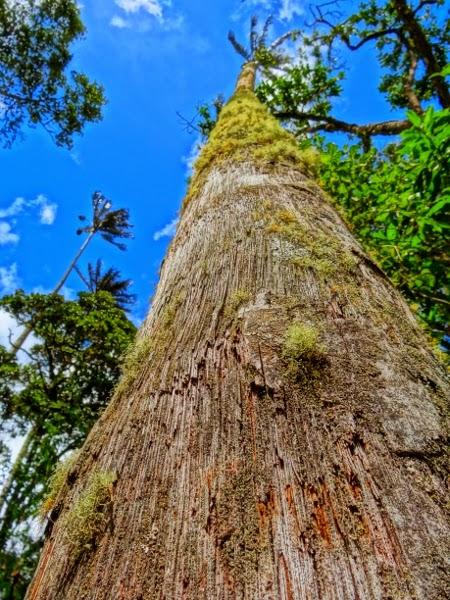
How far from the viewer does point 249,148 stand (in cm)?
294

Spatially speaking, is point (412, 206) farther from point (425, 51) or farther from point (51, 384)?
point (51, 384)

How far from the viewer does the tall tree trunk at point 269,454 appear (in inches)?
27.4

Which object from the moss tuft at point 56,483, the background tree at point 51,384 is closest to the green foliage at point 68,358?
the background tree at point 51,384

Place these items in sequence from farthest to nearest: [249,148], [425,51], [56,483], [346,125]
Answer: [346,125] < [425,51] < [249,148] < [56,483]

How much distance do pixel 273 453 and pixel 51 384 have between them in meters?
9.05

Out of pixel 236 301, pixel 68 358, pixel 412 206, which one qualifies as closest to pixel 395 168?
pixel 412 206

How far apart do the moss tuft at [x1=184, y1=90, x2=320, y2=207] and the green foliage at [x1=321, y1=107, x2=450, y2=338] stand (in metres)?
0.85

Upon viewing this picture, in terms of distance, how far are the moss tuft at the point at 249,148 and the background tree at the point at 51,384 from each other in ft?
18.7

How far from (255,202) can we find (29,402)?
828cm

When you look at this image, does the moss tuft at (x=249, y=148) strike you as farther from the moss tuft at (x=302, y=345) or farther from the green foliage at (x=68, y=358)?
the green foliage at (x=68, y=358)

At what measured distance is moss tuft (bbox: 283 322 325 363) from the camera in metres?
1.07

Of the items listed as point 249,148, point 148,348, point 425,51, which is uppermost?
point 425,51

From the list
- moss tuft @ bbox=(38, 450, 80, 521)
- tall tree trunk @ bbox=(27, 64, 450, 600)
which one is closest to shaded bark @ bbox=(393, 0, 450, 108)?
tall tree trunk @ bbox=(27, 64, 450, 600)

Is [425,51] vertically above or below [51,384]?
above
